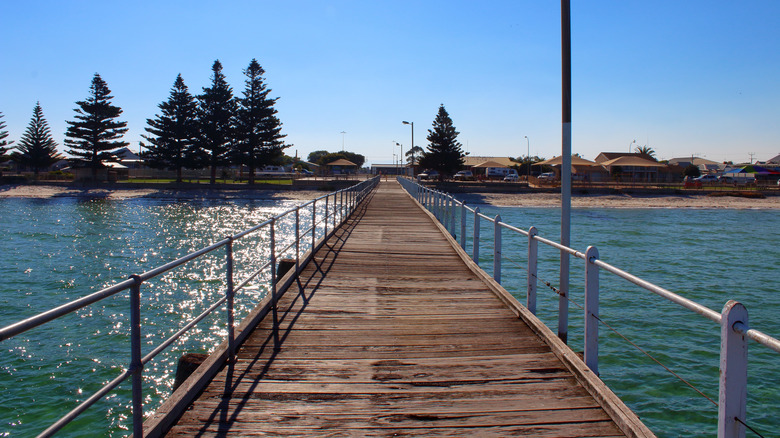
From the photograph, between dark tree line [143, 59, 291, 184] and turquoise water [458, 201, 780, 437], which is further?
dark tree line [143, 59, 291, 184]

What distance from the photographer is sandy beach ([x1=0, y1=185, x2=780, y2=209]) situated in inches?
1747

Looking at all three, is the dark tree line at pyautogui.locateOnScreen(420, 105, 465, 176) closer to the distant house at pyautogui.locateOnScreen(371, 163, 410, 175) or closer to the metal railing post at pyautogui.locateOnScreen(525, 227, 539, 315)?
the distant house at pyautogui.locateOnScreen(371, 163, 410, 175)

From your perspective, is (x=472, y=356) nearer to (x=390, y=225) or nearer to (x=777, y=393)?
(x=777, y=393)

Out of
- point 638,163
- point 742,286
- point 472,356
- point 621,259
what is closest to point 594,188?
point 638,163

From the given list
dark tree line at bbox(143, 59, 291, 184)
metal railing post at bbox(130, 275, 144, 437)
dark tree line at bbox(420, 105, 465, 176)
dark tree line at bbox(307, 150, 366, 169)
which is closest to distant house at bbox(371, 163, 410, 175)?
dark tree line at bbox(307, 150, 366, 169)

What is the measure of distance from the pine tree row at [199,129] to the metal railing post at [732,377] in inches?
2147

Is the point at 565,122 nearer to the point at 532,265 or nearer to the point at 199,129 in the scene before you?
the point at 532,265

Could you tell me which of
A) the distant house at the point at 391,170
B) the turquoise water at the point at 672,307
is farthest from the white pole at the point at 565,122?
the distant house at the point at 391,170

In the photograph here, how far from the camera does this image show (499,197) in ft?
157

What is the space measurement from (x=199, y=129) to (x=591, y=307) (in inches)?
2173

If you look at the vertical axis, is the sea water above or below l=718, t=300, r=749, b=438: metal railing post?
below

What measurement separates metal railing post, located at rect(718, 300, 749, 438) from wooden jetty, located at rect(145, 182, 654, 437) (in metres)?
0.63

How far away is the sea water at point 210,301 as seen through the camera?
22.5 ft

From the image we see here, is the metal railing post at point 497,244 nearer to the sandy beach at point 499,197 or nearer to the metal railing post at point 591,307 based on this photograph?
the metal railing post at point 591,307
